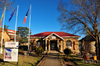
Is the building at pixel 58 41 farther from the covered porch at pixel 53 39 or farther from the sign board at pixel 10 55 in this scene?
the sign board at pixel 10 55

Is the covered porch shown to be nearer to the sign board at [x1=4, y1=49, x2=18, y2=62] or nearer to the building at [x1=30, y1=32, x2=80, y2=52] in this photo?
the building at [x1=30, y1=32, x2=80, y2=52]

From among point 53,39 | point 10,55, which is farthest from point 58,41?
point 10,55

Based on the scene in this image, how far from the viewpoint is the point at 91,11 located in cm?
1353

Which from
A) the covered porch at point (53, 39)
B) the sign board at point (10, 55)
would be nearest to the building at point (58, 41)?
the covered porch at point (53, 39)

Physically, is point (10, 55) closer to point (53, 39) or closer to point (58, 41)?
point (53, 39)

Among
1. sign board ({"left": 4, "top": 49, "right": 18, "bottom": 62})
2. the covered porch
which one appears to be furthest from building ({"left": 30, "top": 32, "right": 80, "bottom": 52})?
sign board ({"left": 4, "top": 49, "right": 18, "bottom": 62})

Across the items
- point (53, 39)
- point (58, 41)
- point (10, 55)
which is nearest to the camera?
point (10, 55)

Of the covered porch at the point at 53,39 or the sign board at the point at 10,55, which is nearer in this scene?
the sign board at the point at 10,55

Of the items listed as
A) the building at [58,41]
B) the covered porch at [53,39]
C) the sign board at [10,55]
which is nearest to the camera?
the sign board at [10,55]

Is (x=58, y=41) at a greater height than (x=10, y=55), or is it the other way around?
(x=58, y=41)

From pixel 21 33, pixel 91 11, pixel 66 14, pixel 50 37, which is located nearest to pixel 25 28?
pixel 21 33

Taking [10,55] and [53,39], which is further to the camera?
[53,39]

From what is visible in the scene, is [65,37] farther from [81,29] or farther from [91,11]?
[91,11]

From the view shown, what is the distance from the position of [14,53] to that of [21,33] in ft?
138
